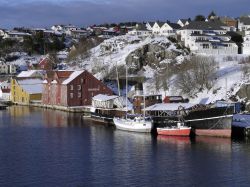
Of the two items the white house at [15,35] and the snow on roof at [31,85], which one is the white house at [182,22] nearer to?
the snow on roof at [31,85]

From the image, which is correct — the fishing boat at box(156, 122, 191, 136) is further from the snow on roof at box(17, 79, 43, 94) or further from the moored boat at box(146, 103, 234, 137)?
the snow on roof at box(17, 79, 43, 94)

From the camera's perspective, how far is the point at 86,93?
60.5 m

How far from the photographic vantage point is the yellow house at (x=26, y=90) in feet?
229

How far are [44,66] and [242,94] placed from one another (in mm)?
50480

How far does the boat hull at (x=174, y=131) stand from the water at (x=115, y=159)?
89 cm

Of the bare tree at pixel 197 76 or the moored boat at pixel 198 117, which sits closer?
Answer: the moored boat at pixel 198 117

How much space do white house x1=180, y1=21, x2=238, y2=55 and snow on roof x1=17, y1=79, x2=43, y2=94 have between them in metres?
19.9

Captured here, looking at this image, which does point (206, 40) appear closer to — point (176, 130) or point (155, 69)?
point (155, 69)

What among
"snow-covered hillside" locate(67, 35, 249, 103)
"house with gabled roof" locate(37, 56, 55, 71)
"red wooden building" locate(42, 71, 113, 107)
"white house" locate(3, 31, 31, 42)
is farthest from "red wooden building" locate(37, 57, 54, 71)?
"white house" locate(3, 31, 31, 42)

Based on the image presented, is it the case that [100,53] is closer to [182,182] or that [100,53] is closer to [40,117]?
[40,117]

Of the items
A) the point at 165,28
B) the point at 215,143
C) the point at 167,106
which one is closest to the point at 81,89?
the point at 167,106

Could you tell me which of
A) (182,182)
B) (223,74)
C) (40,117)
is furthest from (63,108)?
(182,182)

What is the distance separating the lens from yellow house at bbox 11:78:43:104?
69812 mm

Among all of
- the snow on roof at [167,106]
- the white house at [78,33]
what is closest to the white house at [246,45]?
the snow on roof at [167,106]
